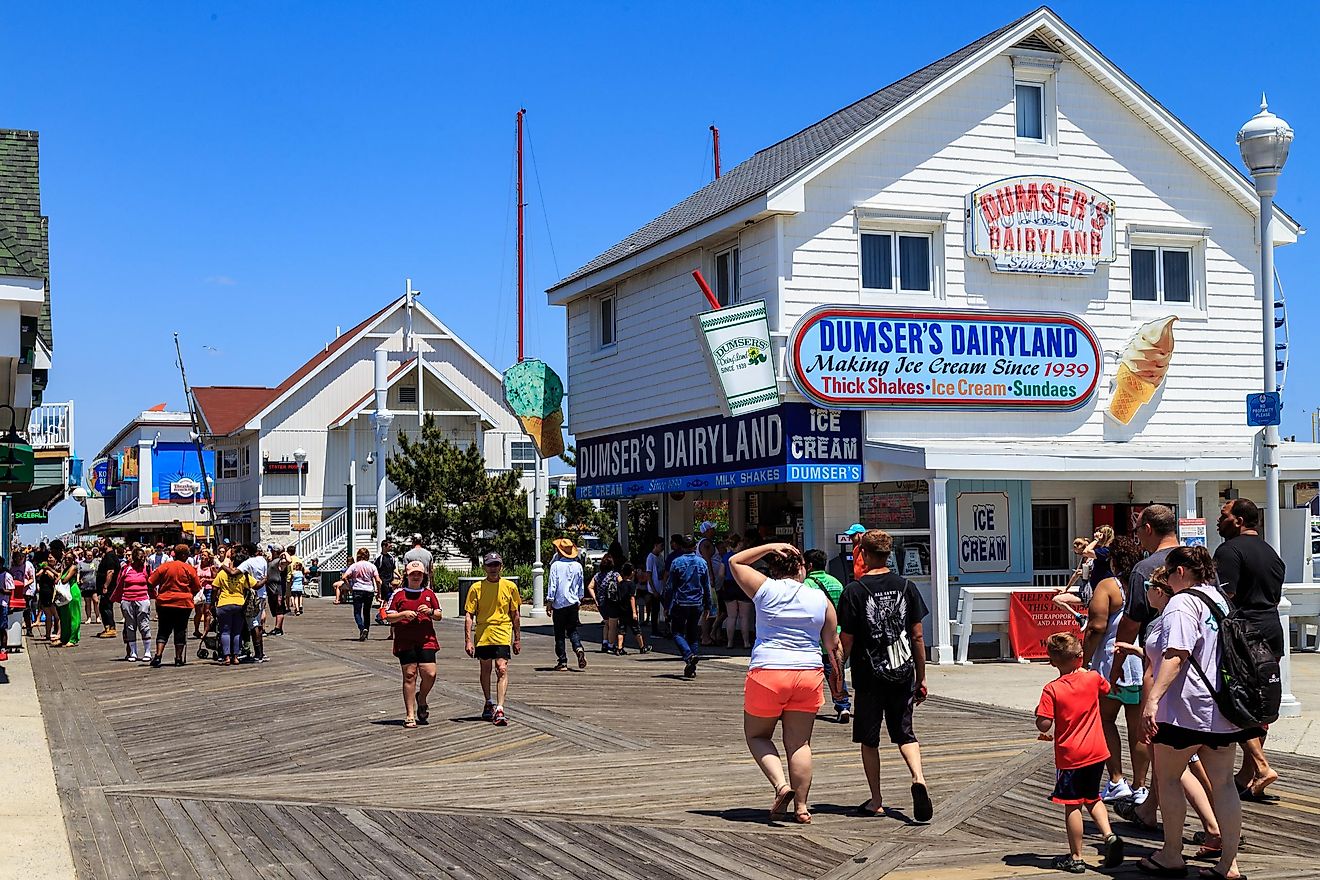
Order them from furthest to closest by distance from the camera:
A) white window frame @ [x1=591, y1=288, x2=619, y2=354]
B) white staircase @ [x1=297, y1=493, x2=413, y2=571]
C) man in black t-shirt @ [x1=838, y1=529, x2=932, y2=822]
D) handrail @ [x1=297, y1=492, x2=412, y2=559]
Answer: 1. handrail @ [x1=297, y1=492, x2=412, y2=559]
2. white staircase @ [x1=297, y1=493, x2=413, y2=571]
3. white window frame @ [x1=591, y1=288, x2=619, y2=354]
4. man in black t-shirt @ [x1=838, y1=529, x2=932, y2=822]

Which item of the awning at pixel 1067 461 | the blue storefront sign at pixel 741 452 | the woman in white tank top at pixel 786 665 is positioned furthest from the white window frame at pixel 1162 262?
the woman in white tank top at pixel 786 665

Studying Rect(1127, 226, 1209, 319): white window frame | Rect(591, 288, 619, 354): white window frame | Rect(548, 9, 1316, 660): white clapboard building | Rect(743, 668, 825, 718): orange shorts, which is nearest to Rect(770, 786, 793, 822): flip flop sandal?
Rect(743, 668, 825, 718): orange shorts

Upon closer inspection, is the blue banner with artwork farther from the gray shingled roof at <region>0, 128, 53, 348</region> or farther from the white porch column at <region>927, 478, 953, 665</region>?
the white porch column at <region>927, 478, 953, 665</region>

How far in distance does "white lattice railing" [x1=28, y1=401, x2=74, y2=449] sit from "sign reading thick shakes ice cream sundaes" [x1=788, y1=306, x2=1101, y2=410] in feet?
60.6

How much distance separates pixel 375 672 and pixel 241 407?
47897 millimetres

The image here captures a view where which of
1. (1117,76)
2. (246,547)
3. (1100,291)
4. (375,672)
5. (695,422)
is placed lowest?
(375,672)

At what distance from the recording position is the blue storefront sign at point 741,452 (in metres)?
21.9

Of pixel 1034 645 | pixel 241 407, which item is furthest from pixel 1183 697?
pixel 241 407

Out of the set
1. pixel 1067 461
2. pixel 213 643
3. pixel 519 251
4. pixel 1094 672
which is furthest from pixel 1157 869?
pixel 519 251

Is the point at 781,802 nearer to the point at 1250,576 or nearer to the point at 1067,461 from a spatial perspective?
the point at 1250,576

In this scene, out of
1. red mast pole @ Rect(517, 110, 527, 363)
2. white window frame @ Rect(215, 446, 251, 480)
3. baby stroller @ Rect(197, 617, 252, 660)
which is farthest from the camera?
white window frame @ Rect(215, 446, 251, 480)

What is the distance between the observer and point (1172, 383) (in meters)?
24.3

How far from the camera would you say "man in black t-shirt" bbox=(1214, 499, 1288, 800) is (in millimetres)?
10062

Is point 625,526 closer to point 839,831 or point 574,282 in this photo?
point 574,282
